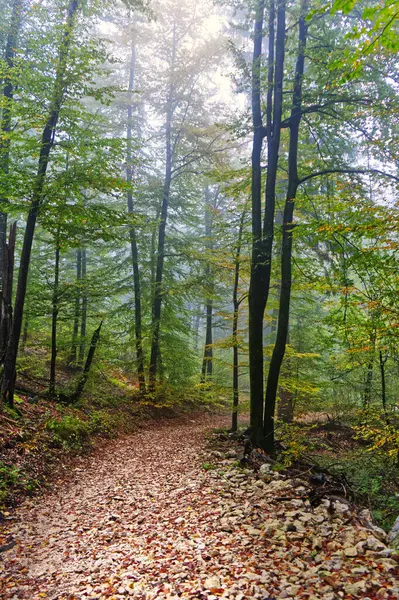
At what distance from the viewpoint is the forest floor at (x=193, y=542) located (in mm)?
3396

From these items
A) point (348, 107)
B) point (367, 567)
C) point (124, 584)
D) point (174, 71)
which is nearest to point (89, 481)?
point (124, 584)

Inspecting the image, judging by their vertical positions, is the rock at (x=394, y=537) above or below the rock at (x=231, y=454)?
above

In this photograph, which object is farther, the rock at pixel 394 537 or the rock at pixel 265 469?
the rock at pixel 265 469

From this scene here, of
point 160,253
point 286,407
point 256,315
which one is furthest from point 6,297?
point 286,407

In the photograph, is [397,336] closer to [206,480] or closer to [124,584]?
[206,480]

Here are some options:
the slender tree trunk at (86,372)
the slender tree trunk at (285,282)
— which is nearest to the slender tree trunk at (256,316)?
the slender tree trunk at (285,282)

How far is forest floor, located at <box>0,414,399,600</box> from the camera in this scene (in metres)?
3.40

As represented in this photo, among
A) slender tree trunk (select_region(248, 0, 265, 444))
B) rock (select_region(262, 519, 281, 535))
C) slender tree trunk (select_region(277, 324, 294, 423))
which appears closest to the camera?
rock (select_region(262, 519, 281, 535))

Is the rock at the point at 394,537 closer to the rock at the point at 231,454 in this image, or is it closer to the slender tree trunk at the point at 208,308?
the rock at the point at 231,454

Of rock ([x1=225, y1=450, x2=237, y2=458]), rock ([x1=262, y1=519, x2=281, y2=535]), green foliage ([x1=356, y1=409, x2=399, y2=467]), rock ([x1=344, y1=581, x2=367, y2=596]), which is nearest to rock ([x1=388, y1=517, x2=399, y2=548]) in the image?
rock ([x1=344, y1=581, x2=367, y2=596])

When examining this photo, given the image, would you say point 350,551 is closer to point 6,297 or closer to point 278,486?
point 278,486

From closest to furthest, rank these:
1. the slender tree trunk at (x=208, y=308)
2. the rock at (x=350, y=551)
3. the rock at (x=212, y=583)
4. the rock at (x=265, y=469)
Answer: the rock at (x=212, y=583)
the rock at (x=350, y=551)
the rock at (x=265, y=469)
the slender tree trunk at (x=208, y=308)

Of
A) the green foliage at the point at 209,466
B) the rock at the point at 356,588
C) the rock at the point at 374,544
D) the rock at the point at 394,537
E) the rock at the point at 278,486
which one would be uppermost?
the rock at the point at 394,537

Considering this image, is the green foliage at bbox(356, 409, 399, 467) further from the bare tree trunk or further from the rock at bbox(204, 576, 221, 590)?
the rock at bbox(204, 576, 221, 590)
